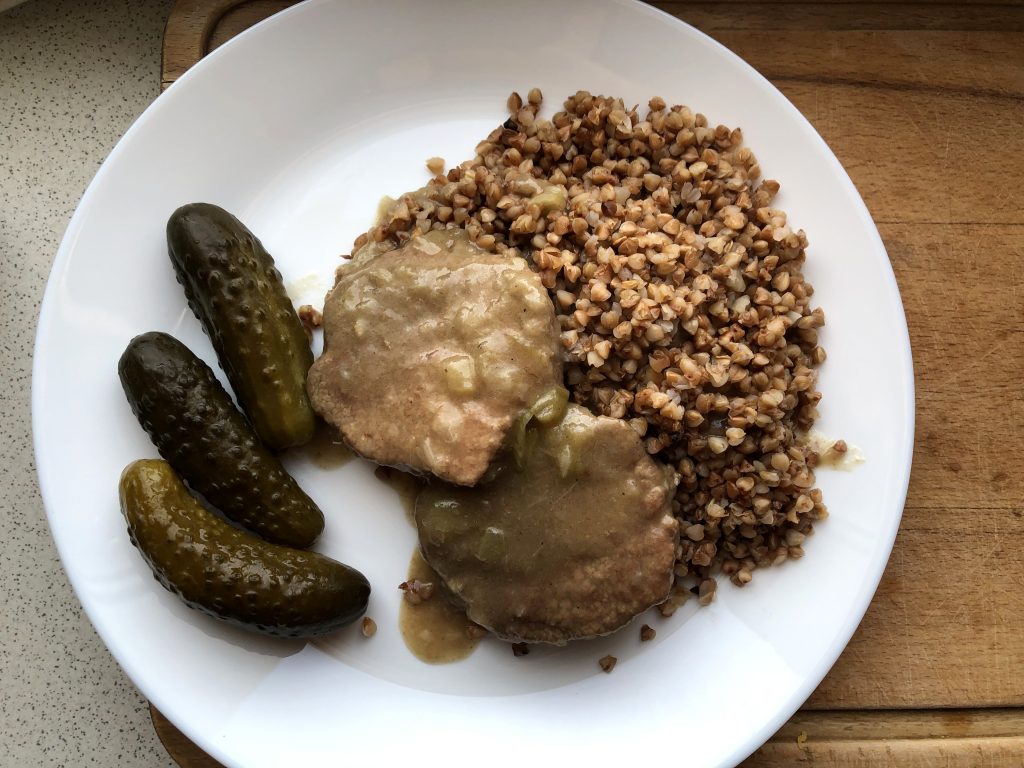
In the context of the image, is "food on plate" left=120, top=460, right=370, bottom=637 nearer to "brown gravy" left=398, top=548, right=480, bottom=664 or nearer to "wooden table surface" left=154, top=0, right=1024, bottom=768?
"brown gravy" left=398, top=548, right=480, bottom=664

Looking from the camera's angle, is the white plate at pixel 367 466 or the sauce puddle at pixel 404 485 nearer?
the white plate at pixel 367 466

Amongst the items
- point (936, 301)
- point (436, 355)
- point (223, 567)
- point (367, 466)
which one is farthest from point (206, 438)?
point (936, 301)

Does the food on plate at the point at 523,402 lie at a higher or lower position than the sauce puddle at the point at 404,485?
higher

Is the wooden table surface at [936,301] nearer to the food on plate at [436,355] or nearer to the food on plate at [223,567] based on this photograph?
the food on plate at [436,355]

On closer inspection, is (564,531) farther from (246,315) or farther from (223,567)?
(246,315)

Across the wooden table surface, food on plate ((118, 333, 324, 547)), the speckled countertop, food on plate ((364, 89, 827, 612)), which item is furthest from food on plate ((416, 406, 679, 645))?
the speckled countertop

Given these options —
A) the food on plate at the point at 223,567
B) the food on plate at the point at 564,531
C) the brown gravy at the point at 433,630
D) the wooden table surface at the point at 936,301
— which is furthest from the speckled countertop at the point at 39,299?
the food on plate at the point at 564,531

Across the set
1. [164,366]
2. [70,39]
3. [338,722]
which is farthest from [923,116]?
[70,39]
